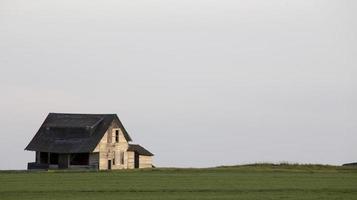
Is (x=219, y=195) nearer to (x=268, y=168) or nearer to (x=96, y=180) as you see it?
(x=96, y=180)

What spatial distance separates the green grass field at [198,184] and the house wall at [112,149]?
62.8 ft

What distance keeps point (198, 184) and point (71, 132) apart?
36.6m

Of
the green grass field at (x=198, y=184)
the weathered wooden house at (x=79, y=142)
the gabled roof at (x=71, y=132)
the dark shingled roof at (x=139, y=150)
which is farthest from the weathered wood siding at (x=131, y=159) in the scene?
the green grass field at (x=198, y=184)

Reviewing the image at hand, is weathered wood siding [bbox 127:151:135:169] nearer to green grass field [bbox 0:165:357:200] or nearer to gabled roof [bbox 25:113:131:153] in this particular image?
gabled roof [bbox 25:113:131:153]

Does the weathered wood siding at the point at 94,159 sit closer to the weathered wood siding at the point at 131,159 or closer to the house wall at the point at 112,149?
the house wall at the point at 112,149

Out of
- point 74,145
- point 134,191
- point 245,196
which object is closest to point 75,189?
point 134,191

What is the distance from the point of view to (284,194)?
43.8 meters

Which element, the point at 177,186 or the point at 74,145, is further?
the point at 74,145

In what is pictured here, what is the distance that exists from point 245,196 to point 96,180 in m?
15.3

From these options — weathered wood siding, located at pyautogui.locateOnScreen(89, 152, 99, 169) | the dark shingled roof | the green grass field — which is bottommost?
the green grass field

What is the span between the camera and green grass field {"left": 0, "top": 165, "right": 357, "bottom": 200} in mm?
43812

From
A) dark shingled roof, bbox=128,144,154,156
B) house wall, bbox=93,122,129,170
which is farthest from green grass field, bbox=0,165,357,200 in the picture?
dark shingled roof, bbox=128,144,154,156

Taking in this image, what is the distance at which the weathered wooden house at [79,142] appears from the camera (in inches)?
3361

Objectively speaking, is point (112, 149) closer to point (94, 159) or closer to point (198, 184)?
point (94, 159)
